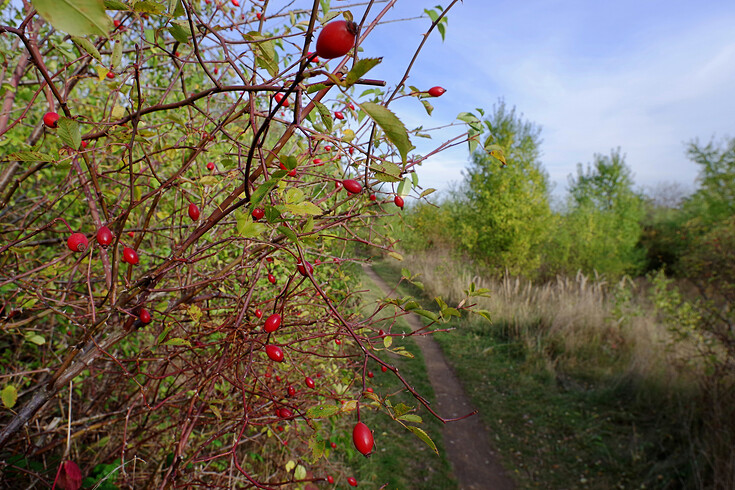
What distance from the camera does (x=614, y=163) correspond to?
52.6 feet

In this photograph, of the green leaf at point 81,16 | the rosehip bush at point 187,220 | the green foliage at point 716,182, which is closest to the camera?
the green leaf at point 81,16

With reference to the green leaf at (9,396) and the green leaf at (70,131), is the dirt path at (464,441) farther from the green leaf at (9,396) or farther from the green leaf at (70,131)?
the green leaf at (70,131)

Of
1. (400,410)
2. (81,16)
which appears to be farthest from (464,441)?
(81,16)

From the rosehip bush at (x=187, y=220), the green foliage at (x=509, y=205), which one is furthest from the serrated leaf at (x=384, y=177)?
the green foliage at (x=509, y=205)

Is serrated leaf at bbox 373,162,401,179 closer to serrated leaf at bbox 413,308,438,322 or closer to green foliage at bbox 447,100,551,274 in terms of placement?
serrated leaf at bbox 413,308,438,322

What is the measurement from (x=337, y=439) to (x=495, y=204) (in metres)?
8.33

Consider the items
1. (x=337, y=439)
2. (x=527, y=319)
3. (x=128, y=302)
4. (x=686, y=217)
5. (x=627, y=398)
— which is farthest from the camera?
(x=686, y=217)

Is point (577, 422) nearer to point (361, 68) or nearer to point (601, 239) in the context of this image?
point (361, 68)

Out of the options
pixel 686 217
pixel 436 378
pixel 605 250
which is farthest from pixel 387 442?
pixel 686 217

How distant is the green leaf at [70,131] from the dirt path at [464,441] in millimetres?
2697

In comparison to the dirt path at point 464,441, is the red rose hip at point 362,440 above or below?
above

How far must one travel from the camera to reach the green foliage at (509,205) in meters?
9.08

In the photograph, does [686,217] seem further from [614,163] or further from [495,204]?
[495,204]

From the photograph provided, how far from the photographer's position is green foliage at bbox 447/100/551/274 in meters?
9.08
